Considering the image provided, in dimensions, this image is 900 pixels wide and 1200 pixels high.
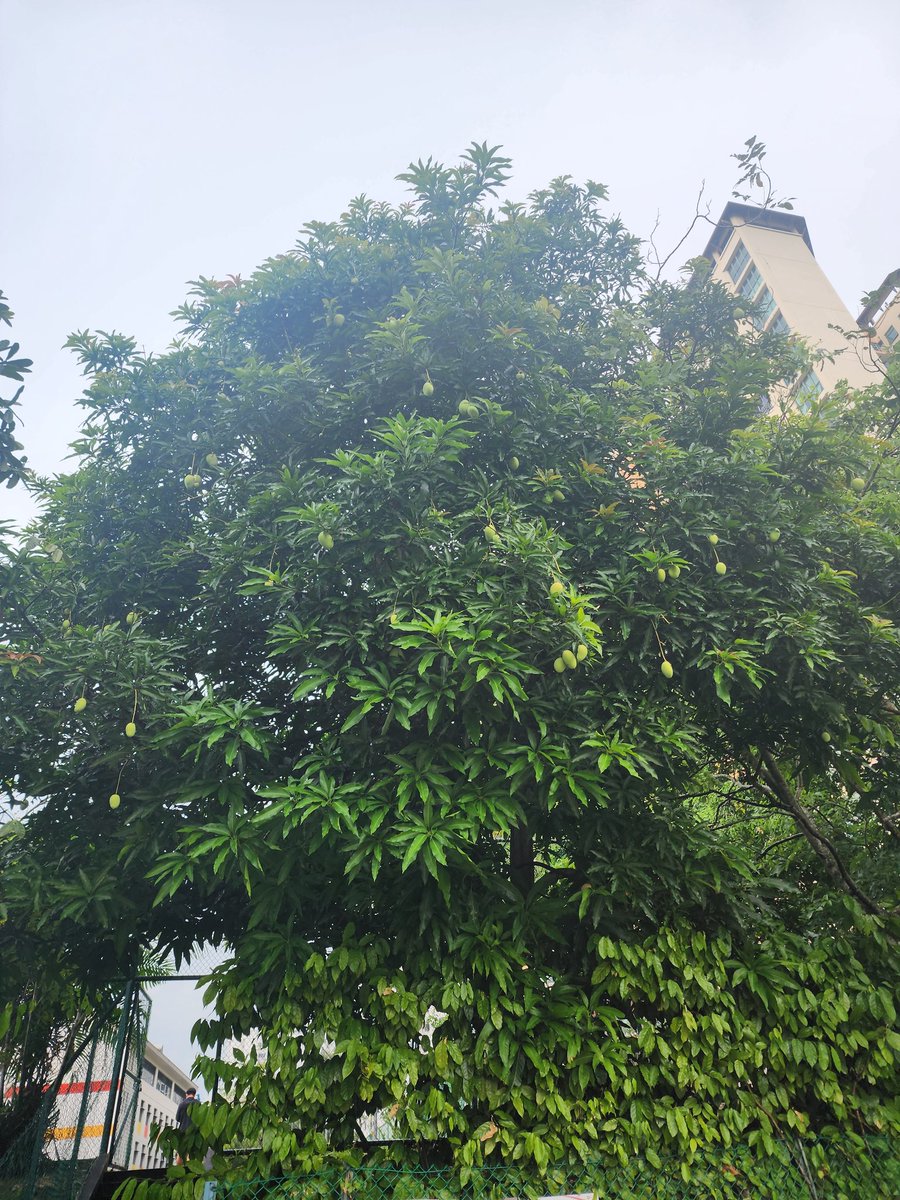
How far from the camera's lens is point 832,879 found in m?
6.72

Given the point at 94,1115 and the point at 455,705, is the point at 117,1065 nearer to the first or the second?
the point at 94,1115

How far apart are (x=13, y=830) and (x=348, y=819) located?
63.1 inches

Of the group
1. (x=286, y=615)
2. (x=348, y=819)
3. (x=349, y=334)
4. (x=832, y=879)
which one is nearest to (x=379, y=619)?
(x=286, y=615)

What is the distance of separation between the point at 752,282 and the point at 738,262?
1640mm

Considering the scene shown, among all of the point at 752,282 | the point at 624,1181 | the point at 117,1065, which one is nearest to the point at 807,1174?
the point at 624,1181

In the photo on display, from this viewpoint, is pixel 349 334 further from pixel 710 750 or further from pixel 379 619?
pixel 710 750

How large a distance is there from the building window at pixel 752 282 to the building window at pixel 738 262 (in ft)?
2.08

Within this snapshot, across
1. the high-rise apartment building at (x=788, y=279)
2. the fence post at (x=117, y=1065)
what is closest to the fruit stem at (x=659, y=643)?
the fence post at (x=117, y=1065)

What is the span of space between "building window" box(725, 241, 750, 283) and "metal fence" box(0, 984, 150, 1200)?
30.0 meters

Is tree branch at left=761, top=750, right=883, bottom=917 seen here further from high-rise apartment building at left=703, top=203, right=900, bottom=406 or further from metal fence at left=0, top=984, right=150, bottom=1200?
high-rise apartment building at left=703, top=203, right=900, bottom=406

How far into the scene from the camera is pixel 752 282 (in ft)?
94.1

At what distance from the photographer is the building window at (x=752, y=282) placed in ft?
92.6

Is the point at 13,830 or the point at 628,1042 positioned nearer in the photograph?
the point at 13,830

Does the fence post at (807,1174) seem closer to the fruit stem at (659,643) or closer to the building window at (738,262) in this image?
the fruit stem at (659,643)
